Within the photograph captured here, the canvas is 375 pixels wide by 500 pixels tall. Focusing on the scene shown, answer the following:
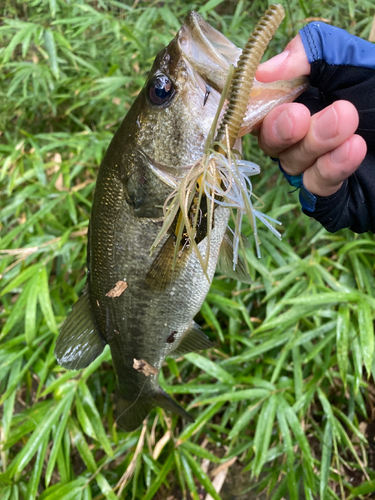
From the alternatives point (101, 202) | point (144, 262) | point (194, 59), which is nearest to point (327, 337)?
point (144, 262)

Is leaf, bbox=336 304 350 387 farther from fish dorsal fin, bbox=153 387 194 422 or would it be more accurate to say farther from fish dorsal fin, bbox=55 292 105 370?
fish dorsal fin, bbox=55 292 105 370

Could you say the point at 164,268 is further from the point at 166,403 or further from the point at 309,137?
the point at 166,403

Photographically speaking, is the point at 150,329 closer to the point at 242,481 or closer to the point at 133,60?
the point at 242,481

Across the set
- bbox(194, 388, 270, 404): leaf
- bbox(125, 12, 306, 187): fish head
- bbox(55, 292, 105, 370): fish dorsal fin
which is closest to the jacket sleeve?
bbox(125, 12, 306, 187): fish head

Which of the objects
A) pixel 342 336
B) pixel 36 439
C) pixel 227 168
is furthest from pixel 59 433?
pixel 227 168

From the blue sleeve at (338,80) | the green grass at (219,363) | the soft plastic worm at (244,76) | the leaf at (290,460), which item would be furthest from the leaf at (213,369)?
the soft plastic worm at (244,76)

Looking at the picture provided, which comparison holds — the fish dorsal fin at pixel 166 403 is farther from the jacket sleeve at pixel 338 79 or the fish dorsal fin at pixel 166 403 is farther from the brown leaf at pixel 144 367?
the jacket sleeve at pixel 338 79
